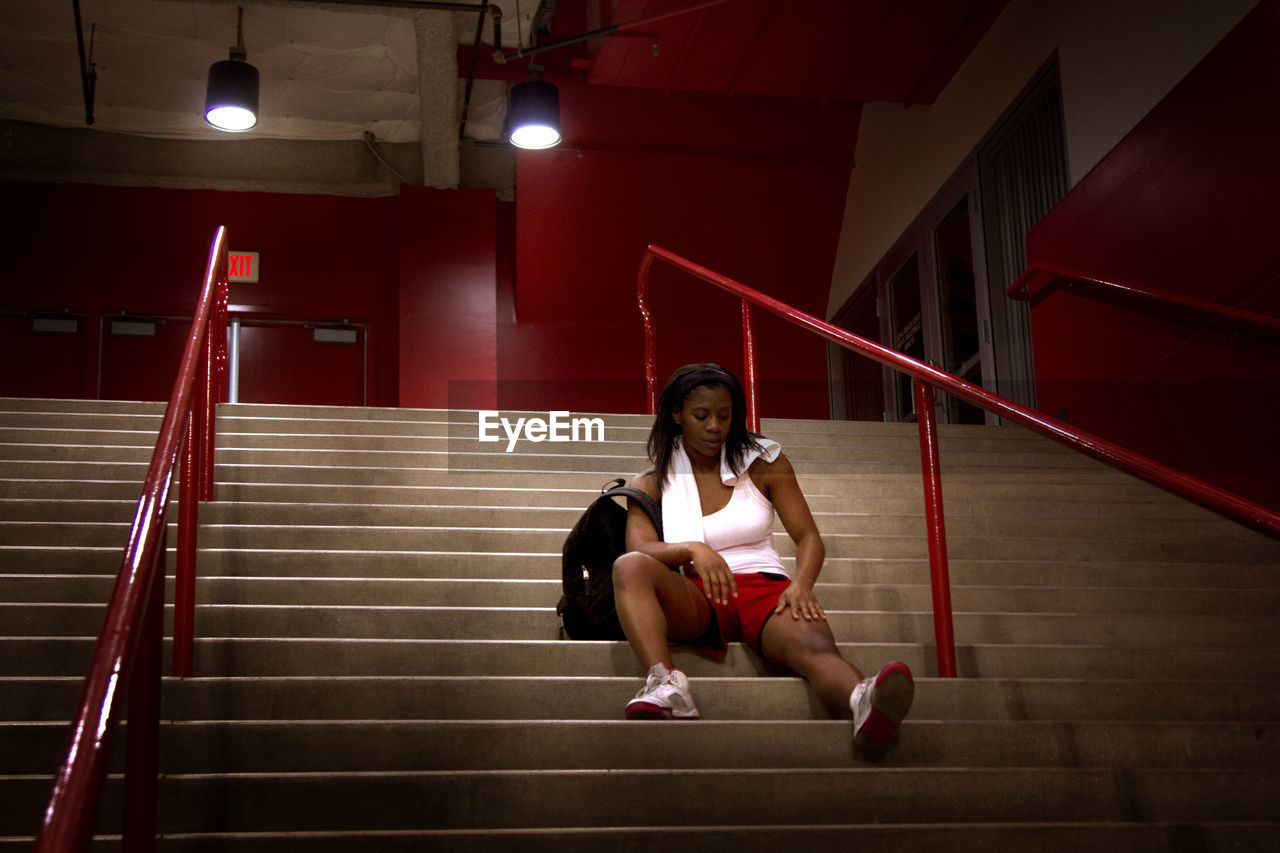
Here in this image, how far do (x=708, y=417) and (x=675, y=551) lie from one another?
0.47 m

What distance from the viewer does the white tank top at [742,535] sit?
3320 millimetres

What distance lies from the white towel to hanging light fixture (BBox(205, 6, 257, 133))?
17.7 feet

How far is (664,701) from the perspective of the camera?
2.74m

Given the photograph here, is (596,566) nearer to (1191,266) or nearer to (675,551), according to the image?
(675,551)

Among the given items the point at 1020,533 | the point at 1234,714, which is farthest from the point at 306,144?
the point at 1234,714

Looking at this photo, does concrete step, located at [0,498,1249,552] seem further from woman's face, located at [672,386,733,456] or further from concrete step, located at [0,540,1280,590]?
woman's face, located at [672,386,733,456]

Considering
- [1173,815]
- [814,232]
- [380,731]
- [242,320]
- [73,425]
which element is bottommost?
[1173,815]

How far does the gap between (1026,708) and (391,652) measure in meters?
1.59

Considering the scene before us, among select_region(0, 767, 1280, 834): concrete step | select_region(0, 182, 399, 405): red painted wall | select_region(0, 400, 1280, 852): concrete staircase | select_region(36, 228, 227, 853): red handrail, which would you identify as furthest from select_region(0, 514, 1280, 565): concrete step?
select_region(0, 182, 399, 405): red painted wall

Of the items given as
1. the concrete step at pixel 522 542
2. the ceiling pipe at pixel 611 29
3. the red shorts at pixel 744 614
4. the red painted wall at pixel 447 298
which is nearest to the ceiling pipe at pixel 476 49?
the ceiling pipe at pixel 611 29

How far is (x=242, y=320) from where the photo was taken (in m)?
9.98

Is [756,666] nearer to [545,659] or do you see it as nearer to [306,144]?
[545,659]

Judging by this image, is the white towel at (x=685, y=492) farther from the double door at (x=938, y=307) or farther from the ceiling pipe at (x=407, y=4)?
the ceiling pipe at (x=407, y=4)

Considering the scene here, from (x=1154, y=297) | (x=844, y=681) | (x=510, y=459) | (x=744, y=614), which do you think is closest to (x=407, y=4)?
(x=510, y=459)
